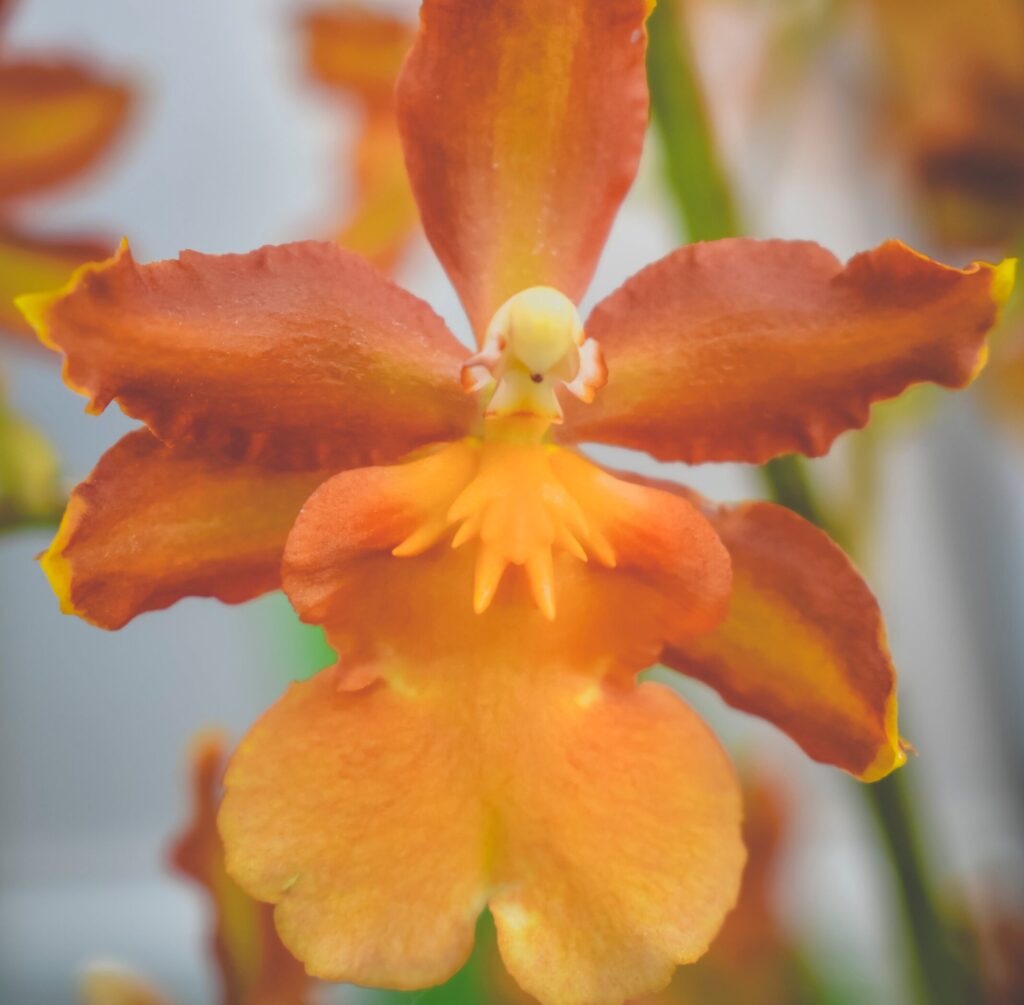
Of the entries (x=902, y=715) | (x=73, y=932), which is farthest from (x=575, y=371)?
(x=73, y=932)

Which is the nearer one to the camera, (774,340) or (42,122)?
(774,340)

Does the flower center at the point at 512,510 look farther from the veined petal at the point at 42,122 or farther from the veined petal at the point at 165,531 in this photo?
the veined petal at the point at 42,122

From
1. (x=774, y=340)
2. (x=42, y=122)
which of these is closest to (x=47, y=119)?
(x=42, y=122)

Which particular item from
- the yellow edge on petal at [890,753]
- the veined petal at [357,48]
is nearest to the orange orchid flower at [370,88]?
the veined petal at [357,48]

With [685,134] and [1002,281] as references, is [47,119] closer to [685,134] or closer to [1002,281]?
[685,134]

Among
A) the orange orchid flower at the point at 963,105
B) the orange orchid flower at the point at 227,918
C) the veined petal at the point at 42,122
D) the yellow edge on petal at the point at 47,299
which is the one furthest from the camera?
the orange orchid flower at the point at 963,105

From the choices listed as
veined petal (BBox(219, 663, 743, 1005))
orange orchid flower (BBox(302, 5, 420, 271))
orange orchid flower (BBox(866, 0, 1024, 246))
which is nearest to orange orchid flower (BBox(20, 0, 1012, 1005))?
veined petal (BBox(219, 663, 743, 1005))

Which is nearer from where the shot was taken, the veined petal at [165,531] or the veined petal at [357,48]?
the veined petal at [165,531]

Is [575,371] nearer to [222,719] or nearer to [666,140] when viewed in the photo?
[666,140]
